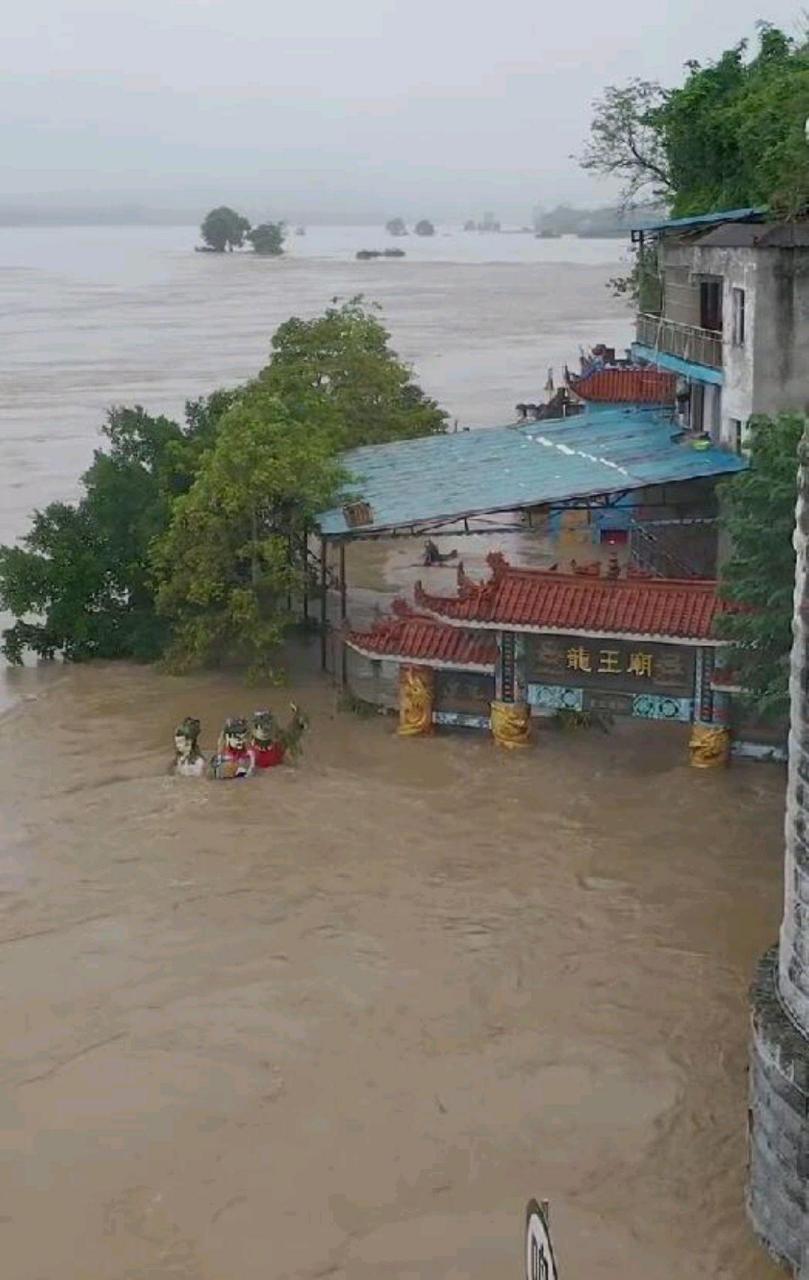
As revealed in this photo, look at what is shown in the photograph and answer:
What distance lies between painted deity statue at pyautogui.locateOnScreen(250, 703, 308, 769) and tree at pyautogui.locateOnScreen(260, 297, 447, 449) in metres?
10.9

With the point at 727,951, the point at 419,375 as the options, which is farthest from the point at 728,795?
the point at 419,375

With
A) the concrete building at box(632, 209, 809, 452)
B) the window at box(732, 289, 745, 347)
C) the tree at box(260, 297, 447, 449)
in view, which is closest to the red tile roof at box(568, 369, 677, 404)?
the tree at box(260, 297, 447, 449)

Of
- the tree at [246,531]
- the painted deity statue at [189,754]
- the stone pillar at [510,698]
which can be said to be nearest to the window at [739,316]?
the stone pillar at [510,698]

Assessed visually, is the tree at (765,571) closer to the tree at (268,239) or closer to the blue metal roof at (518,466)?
the blue metal roof at (518,466)

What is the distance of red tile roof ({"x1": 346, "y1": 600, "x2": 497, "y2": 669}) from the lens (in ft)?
64.7

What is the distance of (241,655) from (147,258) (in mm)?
163991

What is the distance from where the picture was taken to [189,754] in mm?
19875

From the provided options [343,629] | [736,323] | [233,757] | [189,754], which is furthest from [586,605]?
[736,323]

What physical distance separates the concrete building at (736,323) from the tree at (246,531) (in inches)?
223

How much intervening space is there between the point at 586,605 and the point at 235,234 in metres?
152

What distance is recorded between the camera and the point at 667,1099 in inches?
497

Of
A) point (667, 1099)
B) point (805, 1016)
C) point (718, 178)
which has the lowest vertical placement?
point (667, 1099)

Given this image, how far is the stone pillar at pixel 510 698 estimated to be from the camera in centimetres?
1941

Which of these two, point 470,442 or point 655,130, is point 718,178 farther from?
A: point 470,442
